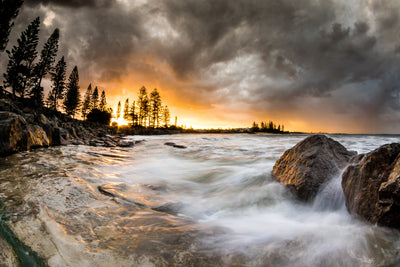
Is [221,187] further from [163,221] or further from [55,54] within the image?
[55,54]

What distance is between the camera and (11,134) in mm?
5184

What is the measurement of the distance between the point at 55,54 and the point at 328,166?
47.7m

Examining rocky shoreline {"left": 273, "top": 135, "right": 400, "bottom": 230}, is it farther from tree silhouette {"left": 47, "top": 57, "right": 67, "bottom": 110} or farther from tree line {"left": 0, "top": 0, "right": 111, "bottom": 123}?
tree silhouette {"left": 47, "top": 57, "right": 67, "bottom": 110}

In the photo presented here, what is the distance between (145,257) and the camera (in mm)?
1446

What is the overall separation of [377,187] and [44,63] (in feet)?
158

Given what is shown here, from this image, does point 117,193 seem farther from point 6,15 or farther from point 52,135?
point 6,15

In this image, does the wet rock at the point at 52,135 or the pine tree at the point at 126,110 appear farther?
the pine tree at the point at 126,110

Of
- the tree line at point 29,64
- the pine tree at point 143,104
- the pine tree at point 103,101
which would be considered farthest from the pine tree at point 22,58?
the pine tree at point 103,101

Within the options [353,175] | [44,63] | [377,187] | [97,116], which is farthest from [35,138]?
[97,116]

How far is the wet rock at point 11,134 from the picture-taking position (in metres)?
4.87

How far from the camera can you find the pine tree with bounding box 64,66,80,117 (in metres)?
48.5

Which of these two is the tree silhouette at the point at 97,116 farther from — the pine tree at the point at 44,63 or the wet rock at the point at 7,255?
the wet rock at the point at 7,255

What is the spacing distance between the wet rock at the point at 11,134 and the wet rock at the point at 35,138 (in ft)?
1.56

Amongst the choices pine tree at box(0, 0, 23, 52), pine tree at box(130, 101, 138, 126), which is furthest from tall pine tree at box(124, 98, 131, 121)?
pine tree at box(0, 0, 23, 52)
